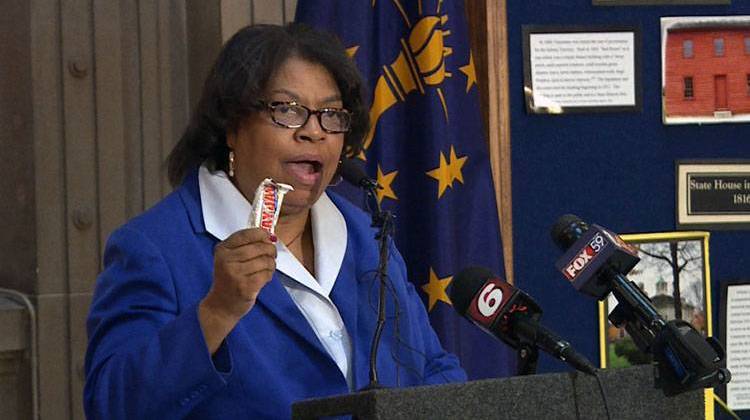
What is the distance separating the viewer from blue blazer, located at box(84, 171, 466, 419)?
192 centimetres

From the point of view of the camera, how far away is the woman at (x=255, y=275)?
1.92 m

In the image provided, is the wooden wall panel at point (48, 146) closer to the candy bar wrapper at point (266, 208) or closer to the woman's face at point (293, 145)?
the woman's face at point (293, 145)

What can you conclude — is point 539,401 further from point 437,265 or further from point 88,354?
point 437,265

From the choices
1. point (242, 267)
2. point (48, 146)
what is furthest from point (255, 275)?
point (48, 146)

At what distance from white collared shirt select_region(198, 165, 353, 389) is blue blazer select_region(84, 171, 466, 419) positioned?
15 mm

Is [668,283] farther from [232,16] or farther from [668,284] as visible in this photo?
[232,16]

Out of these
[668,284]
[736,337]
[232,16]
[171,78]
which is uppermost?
[232,16]

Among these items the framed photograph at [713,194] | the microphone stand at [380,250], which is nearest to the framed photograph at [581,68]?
the framed photograph at [713,194]

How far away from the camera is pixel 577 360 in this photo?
1.70m

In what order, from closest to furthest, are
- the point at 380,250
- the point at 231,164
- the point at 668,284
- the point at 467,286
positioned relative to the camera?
the point at 467,286 < the point at 380,250 < the point at 231,164 < the point at 668,284

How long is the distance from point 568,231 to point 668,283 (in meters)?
1.76

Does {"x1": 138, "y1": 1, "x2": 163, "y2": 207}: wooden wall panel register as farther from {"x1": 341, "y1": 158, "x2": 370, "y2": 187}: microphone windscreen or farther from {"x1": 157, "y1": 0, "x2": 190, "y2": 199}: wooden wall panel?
{"x1": 341, "y1": 158, "x2": 370, "y2": 187}: microphone windscreen

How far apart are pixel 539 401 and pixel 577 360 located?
0.10 meters

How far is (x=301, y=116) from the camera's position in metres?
2.21
